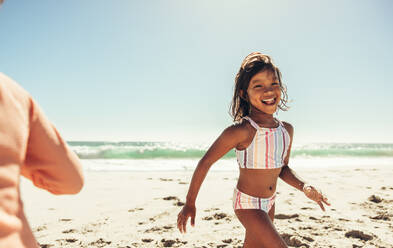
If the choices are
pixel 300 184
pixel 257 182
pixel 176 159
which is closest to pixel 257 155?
pixel 257 182

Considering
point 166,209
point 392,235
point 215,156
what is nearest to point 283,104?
point 215,156

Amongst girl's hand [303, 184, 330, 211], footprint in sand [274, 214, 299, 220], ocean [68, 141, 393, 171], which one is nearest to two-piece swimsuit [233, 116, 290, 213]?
girl's hand [303, 184, 330, 211]

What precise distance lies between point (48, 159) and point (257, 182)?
5.87 feet

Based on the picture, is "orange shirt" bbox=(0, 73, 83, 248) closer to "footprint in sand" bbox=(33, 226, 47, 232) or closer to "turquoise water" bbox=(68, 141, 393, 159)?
"footprint in sand" bbox=(33, 226, 47, 232)

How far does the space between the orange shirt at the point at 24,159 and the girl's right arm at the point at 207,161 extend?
131cm

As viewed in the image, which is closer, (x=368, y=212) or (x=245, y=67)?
(x=245, y=67)

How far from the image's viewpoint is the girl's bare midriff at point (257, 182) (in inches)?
88.4

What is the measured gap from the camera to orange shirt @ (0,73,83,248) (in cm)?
69

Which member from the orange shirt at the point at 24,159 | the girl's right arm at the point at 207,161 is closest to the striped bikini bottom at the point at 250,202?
the girl's right arm at the point at 207,161

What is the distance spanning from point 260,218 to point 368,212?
3.36m

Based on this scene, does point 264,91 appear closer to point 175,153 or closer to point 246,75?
point 246,75

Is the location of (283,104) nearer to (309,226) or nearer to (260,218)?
(260,218)

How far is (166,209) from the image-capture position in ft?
15.4

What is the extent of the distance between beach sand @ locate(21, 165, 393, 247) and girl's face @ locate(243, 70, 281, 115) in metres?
1.76
